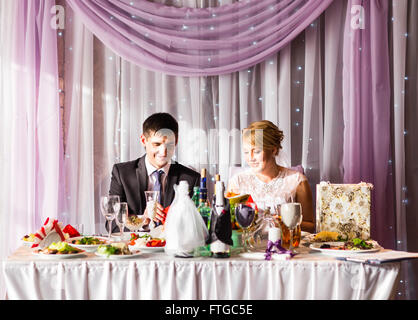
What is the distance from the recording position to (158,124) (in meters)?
3.46

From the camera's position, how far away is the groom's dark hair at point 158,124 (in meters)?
3.45

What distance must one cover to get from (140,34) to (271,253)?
212cm

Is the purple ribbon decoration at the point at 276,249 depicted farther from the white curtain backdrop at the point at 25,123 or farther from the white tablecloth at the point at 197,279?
the white curtain backdrop at the point at 25,123

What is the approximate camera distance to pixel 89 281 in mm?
1837

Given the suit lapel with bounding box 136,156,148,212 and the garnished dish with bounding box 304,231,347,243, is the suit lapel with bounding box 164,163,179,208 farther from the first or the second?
the garnished dish with bounding box 304,231,347,243

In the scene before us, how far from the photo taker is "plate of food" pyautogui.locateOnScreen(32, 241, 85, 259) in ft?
6.17

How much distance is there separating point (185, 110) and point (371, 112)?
4.01 feet

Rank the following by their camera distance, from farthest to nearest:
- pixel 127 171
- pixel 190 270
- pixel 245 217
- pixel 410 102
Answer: pixel 410 102 → pixel 127 171 → pixel 245 217 → pixel 190 270

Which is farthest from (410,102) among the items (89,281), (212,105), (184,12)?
(89,281)

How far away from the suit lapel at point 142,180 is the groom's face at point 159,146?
0.08 metres

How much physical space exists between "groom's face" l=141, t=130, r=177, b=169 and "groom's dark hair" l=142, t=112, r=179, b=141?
0.02 m

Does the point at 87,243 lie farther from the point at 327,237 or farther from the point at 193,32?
the point at 193,32

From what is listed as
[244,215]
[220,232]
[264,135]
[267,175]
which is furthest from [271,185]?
[220,232]

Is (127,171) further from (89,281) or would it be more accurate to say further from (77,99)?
(89,281)
